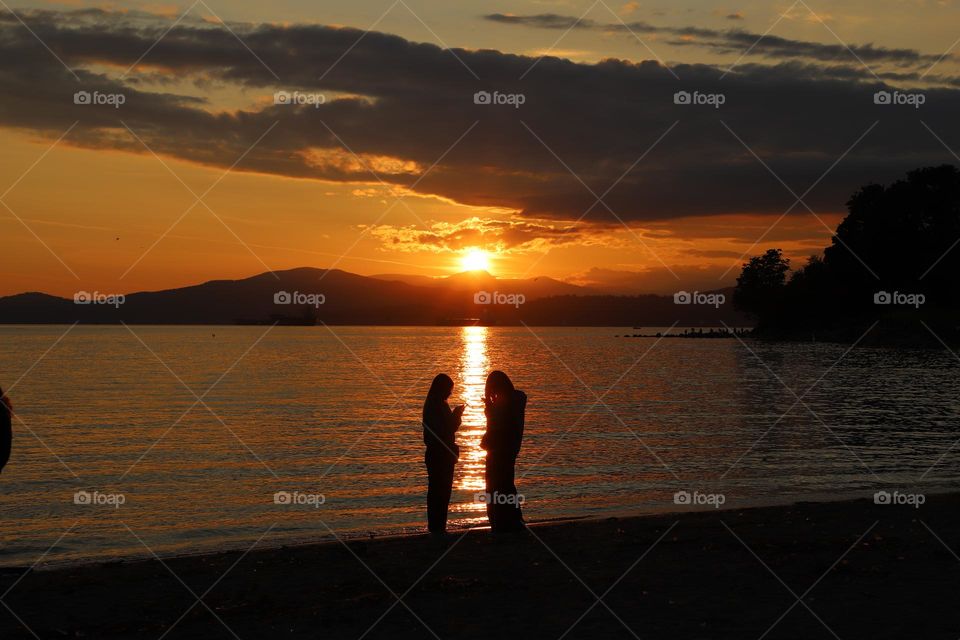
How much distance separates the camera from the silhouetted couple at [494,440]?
14.8 metres

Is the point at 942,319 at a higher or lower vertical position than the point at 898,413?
higher

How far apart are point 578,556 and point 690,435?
23.9 meters

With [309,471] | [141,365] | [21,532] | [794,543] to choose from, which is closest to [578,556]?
[794,543]

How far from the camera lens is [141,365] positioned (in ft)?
317

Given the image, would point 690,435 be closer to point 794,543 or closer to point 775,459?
point 775,459

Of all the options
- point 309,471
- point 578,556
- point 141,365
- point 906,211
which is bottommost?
point 578,556

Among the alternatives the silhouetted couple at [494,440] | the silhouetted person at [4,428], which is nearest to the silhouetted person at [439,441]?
the silhouetted couple at [494,440]
